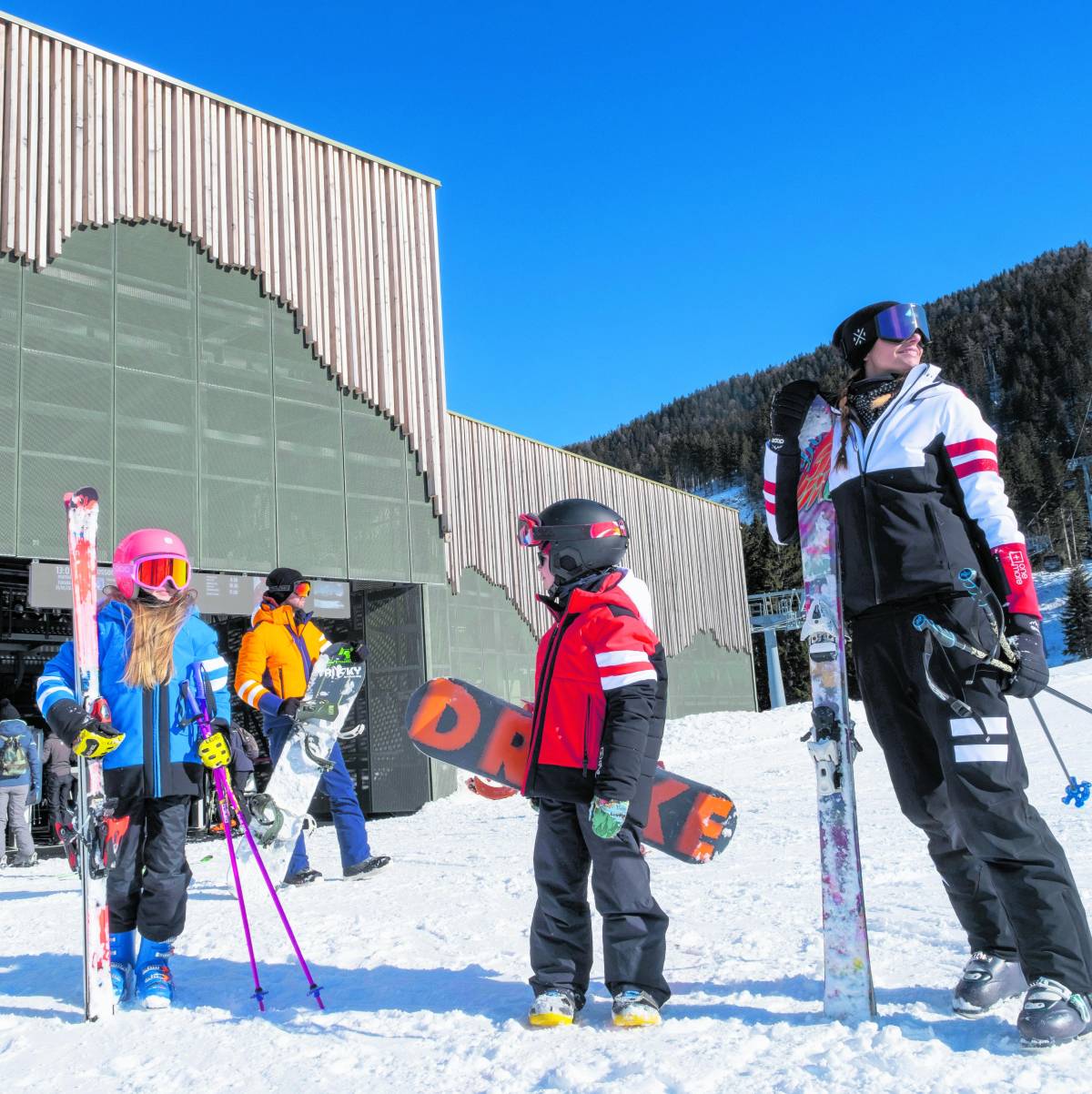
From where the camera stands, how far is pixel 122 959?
3.20 m

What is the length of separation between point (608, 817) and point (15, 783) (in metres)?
8.71

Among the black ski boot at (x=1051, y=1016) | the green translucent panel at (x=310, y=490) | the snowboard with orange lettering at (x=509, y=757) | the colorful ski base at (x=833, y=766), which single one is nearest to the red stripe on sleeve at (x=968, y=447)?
the colorful ski base at (x=833, y=766)

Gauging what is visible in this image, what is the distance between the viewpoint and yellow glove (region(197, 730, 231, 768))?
3.23 m

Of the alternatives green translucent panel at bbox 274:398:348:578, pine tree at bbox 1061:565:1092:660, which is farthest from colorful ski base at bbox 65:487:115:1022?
pine tree at bbox 1061:565:1092:660

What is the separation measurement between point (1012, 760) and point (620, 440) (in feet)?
438

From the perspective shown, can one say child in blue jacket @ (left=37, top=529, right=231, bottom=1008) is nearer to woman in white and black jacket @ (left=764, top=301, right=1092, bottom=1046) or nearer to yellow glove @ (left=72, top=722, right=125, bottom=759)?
yellow glove @ (left=72, top=722, right=125, bottom=759)

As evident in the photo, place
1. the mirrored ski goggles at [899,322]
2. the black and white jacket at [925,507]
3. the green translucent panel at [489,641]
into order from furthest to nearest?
1. the green translucent panel at [489,641]
2. the mirrored ski goggles at [899,322]
3. the black and white jacket at [925,507]

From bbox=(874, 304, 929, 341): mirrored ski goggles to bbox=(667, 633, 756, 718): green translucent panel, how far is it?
17.2 m

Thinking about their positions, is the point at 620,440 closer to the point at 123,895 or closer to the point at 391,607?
the point at 391,607

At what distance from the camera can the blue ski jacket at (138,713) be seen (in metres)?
3.24

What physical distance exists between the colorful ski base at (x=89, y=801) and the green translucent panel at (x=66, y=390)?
7965 mm

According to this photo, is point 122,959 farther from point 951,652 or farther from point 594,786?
point 951,652

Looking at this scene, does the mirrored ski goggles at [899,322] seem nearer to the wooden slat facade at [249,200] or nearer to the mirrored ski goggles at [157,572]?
the mirrored ski goggles at [157,572]

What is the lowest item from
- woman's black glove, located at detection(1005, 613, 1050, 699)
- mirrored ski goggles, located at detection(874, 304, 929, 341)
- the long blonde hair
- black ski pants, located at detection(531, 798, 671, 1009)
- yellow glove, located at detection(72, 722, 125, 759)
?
black ski pants, located at detection(531, 798, 671, 1009)
